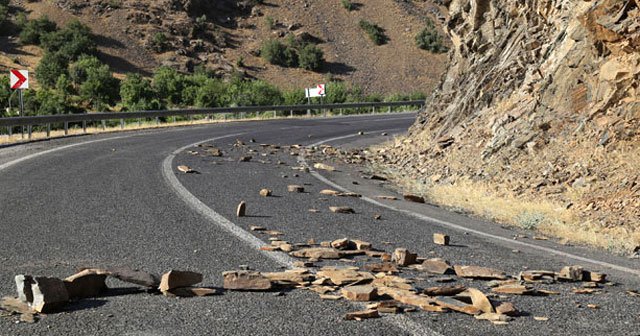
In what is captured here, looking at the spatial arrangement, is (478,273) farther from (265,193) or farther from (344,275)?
(265,193)

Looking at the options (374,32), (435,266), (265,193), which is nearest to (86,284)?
(435,266)

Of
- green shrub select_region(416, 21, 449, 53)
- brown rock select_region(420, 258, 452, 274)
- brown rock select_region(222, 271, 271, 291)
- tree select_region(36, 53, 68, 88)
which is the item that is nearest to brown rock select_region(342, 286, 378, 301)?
brown rock select_region(222, 271, 271, 291)

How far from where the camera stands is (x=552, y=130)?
533 inches

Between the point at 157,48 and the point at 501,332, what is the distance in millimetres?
70578

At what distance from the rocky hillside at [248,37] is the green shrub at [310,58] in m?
0.74

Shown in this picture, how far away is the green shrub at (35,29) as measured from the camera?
69.6 meters

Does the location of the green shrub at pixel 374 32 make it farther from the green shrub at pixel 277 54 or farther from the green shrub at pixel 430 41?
the green shrub at pixel 277 54

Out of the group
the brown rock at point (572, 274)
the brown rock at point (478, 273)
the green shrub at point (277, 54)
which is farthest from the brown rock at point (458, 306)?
the green shrub at point (277, 54)

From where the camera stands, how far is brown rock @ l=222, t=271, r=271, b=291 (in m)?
5.50

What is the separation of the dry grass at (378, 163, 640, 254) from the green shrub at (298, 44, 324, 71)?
63275mm

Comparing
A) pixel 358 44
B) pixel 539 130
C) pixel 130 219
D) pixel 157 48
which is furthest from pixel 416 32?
pixel 130 219

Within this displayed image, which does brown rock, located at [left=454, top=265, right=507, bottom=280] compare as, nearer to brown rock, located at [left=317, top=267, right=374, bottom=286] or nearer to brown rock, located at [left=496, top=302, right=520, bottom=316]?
brown rock, located at [left=317, top=267, right=374, bottom=286]

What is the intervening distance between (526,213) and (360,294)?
575cm

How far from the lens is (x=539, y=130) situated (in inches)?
542
